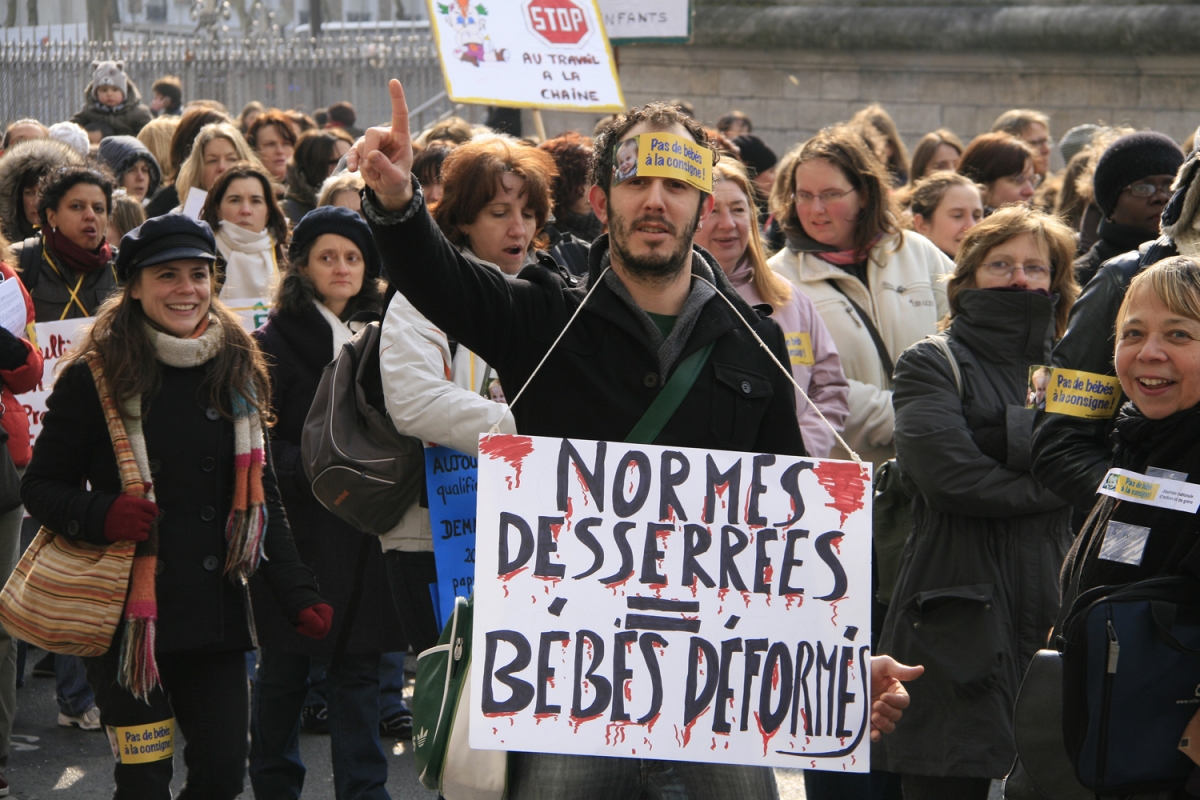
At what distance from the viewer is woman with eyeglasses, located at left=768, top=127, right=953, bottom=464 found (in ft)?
17.1

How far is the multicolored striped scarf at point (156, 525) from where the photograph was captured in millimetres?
4086

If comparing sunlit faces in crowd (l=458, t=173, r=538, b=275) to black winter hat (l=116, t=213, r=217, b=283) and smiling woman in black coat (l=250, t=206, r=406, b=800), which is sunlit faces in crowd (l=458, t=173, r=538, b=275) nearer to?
black winter hat (l=116, t=213, r=217, b=283)

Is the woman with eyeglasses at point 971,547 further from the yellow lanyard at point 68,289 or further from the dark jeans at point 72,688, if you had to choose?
the yellow lanyard at point 68,289

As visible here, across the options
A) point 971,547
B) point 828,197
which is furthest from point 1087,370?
point 828,197

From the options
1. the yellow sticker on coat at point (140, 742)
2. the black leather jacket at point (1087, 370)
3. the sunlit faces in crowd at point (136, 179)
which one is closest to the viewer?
the black leather jacket at point (1087, 370)

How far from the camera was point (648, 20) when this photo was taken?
469 inches

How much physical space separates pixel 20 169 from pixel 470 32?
291cm

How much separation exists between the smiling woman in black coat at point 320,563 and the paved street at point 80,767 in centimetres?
61

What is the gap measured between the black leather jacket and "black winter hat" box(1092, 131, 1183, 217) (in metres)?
1.26

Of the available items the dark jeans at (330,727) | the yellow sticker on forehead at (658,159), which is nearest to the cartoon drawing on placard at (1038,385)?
the yellow sticker on forehead at (658,159)

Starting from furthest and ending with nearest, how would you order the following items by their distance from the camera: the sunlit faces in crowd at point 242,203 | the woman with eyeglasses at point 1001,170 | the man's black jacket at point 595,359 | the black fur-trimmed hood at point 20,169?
1. the woman with eyeglasses at point 1001,170
2. the black fur-trimmed hood at point 20,169
3. the sunlit faces in crowd at point 242,203
4. the man's black jacket at point 595,359

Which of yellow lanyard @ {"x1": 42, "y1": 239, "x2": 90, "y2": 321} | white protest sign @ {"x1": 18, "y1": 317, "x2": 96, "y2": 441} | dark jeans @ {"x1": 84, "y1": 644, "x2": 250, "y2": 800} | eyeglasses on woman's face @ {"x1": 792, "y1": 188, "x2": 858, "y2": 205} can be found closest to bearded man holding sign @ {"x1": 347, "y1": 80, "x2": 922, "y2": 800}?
dark jeans @ {"x1": 84, "y1": 644, "x2": 250, "y2": 800}

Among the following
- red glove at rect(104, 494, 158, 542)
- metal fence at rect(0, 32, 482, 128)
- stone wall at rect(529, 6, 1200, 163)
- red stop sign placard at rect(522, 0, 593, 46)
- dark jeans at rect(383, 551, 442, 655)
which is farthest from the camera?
metal fence at rect(0, 32, 482, 128)

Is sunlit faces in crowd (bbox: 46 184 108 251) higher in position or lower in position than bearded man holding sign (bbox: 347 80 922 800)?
higher
